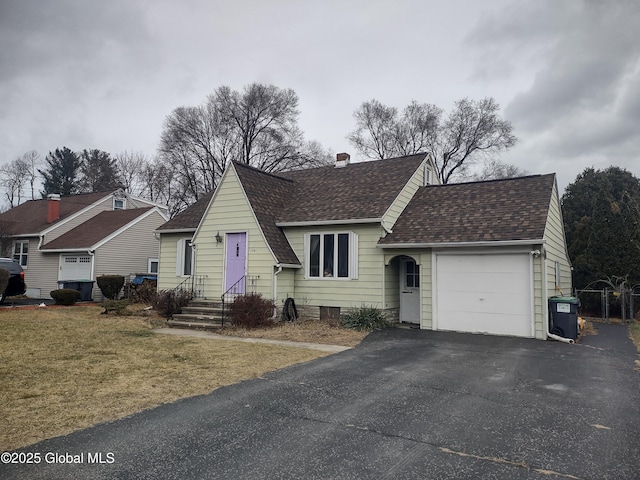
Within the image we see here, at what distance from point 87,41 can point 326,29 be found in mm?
8299

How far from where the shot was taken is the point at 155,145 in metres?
39.1

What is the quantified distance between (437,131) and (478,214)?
26.6 m

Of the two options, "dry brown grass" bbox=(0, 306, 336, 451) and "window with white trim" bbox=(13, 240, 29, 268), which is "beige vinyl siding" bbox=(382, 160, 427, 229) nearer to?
"dry brown grass" bbox=(0, 306, 336, 451)

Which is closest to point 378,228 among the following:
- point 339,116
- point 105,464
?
point 105,464

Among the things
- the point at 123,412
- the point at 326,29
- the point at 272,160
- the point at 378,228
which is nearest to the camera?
the point at 123,412

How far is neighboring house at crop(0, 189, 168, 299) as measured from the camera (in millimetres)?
23484

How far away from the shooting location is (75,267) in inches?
934

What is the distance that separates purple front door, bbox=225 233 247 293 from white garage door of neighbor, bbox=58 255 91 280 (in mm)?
12028

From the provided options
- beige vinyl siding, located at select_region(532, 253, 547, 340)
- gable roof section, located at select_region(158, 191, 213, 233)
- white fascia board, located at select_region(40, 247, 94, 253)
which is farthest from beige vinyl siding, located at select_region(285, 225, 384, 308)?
white fascia board, located at select_region(40, 247, 94, 253)

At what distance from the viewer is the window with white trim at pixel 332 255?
14.3m

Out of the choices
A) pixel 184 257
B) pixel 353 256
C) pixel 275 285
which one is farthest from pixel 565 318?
pixel 184 257

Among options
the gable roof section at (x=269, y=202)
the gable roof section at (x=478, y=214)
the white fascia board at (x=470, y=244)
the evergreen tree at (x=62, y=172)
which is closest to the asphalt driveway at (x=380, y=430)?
the white fascia board at (x=470, y=244)

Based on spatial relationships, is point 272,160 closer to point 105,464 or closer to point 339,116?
point 339,116

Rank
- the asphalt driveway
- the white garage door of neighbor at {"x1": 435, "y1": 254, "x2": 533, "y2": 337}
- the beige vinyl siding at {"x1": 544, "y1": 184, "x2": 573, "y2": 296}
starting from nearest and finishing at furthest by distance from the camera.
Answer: the asphalt driveway, the white garage door of neighbor at {"x1": 435, "y1": 254, "x2": 533, "y2": 337}, the beige vinyl siding at {"x1": 544, "y1": 184, "x2": 573, "y2": 296}
